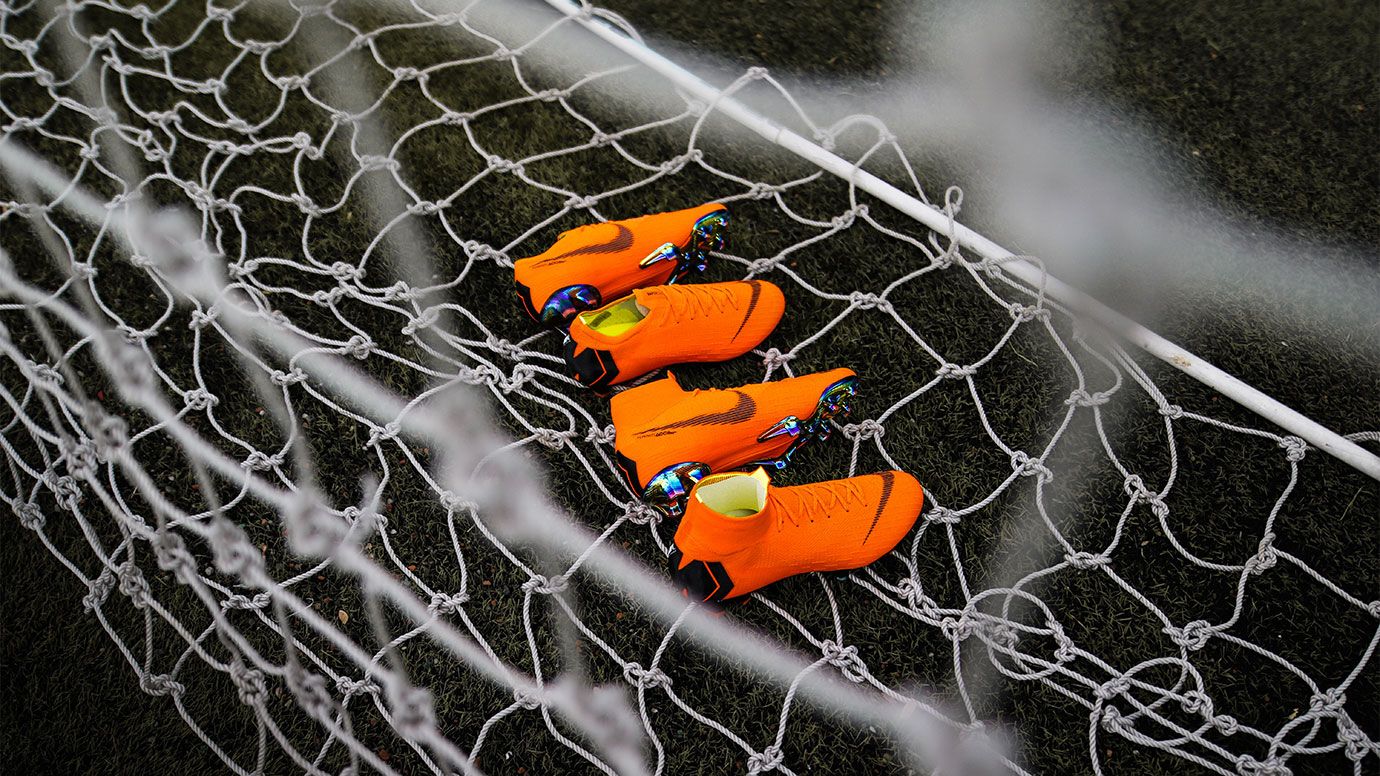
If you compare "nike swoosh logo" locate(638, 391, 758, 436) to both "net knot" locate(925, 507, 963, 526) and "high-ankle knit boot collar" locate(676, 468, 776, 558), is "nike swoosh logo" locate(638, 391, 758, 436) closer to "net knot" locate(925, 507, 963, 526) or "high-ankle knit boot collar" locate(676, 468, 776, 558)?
"high-ankle knit boot collar" locate(676, 468, 776, 558)

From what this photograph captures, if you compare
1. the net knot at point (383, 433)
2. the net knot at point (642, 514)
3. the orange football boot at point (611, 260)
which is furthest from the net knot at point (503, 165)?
the net knot at point (642, 514)

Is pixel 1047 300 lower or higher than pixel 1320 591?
higher

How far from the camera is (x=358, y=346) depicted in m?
1.06

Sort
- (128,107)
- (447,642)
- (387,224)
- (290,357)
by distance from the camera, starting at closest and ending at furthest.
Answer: (447,642) → (290,357) → (387,224) → (128,107)

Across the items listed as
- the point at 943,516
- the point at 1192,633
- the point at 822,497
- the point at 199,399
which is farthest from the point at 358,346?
the point at 1192,633

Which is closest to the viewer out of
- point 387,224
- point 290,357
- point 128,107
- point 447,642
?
point 447,642

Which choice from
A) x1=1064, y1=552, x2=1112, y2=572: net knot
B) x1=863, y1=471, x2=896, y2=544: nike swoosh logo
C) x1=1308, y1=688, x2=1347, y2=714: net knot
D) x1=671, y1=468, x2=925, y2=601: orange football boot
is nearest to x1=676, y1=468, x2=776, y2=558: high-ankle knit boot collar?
x1=671, y1=468, x2=925, y2=601: orange football boot

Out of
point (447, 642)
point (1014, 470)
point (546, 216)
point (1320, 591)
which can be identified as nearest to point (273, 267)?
point (546, 216)

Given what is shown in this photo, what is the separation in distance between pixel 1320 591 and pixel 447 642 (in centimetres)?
87

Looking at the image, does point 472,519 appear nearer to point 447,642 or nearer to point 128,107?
point 447,642

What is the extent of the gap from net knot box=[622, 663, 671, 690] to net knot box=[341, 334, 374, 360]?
459 millimetres

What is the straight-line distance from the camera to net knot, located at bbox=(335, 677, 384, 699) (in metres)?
0.88

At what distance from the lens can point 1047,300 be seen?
3.62 feet

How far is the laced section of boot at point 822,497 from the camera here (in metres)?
0.92
